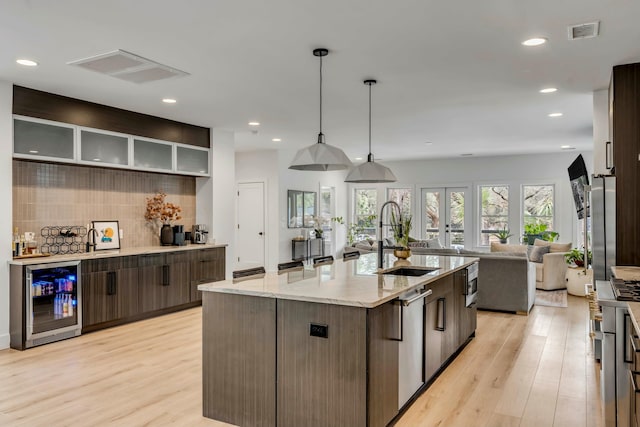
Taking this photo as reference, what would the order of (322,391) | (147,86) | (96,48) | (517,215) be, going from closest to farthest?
(322,391)
(96,48)
(147,86)
(517,215)

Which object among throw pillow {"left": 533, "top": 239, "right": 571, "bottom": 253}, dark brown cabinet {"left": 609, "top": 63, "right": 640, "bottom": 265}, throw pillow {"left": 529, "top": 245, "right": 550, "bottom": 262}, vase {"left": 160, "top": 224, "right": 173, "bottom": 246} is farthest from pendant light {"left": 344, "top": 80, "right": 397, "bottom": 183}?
throw pillow {"left": 533, "top": 239, "right": 571, "bottom": 253}

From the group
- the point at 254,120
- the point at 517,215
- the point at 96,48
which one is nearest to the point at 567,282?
the point at 517,215

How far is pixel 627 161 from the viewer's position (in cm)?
402

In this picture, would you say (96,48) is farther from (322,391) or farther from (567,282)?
(567,282)

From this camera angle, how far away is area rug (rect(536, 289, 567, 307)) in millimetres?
6885

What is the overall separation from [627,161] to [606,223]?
557mm

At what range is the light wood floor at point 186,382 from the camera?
301 cm

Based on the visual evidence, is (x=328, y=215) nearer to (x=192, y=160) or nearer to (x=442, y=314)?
(x=192, y=160)

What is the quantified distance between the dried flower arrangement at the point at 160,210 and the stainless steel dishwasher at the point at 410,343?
13.9 feet

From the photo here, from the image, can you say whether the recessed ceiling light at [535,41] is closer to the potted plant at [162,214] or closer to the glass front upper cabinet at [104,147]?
the glass front upper cabinet at [104,147]

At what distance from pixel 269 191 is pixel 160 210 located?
336 cm

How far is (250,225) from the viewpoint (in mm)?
9719

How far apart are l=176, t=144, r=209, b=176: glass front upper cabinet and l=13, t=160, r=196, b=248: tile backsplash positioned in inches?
12.9

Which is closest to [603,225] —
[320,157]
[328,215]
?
[320,157]
